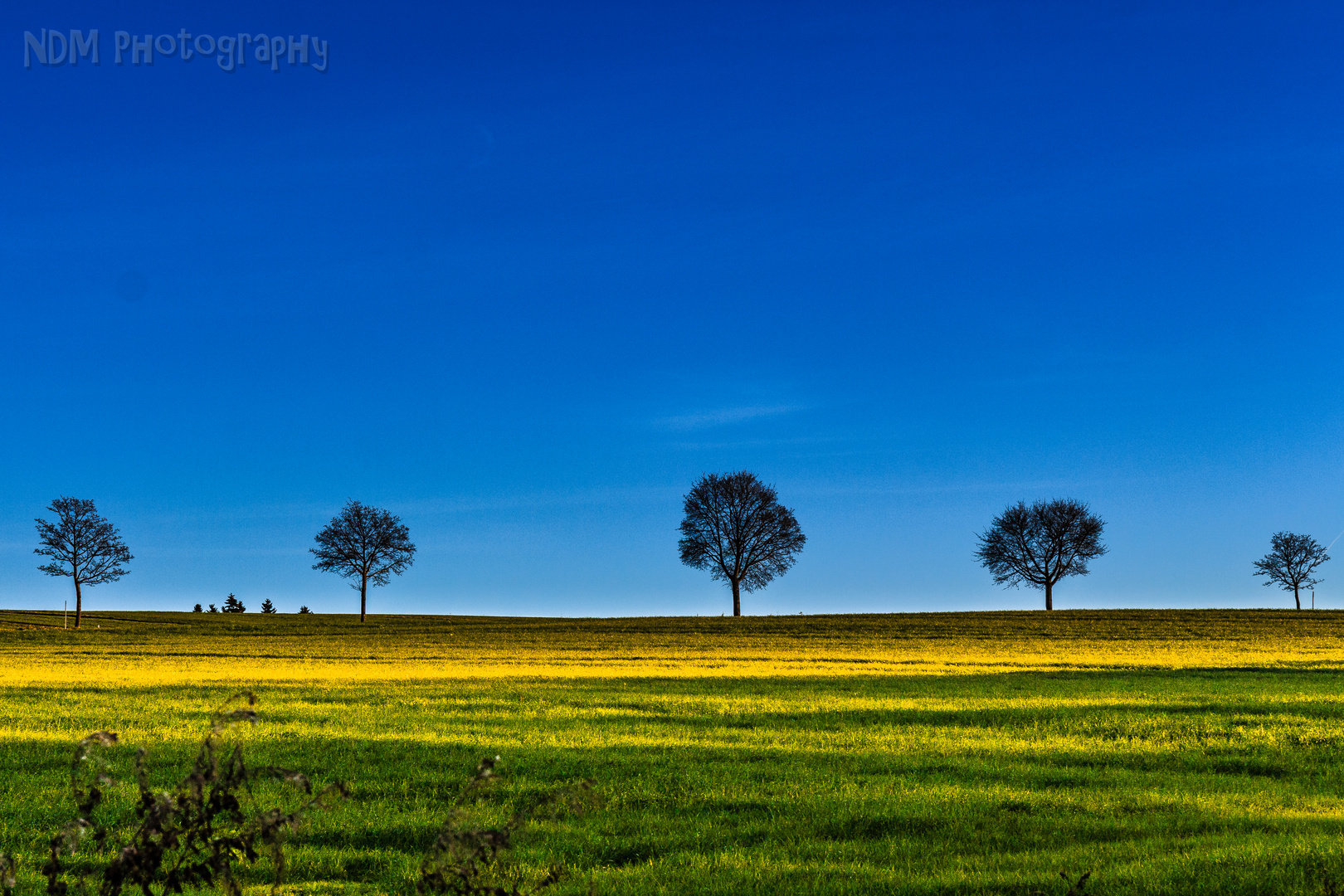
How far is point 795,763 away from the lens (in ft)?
42.3

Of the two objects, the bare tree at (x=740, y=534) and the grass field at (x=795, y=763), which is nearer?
the grass field at (x=795, y=763)

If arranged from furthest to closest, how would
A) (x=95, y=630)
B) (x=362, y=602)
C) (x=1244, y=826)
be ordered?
(x=362, y=602) → (x=95, y=630) → (x=1244, y=826)

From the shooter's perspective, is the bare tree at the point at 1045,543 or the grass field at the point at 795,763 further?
the bare tree at the point at 1045,543

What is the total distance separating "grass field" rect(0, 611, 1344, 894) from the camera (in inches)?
322

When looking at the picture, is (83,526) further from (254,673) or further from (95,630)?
(254,673)

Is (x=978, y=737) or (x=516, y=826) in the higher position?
(x=516, y=826)

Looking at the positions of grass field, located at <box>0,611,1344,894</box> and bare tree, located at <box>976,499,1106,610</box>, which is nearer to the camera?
grass field, located at <box>0,611,1344,894</box>

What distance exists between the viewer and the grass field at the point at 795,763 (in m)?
8.19

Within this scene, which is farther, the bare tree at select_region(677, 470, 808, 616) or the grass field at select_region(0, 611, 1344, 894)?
the bare tree at select_region(677, 470, 808, 616)

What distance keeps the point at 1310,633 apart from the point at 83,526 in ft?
279

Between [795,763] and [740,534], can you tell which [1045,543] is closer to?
[740,534]

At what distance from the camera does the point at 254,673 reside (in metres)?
30.4

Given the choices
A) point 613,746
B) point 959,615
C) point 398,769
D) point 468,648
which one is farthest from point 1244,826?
point 959,615

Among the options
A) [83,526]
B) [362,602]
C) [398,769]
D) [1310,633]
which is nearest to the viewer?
[398,769]
